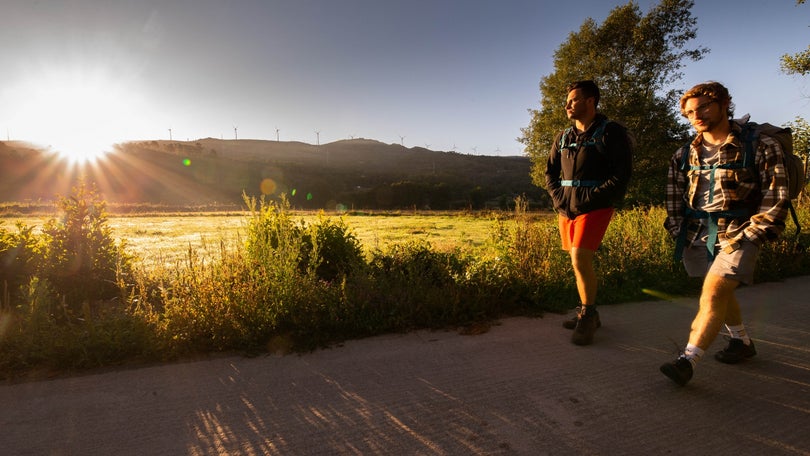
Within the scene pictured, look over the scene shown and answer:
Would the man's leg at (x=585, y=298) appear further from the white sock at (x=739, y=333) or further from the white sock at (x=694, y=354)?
the white sock at (x=739, y=333)

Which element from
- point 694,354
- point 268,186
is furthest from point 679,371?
point 268,186

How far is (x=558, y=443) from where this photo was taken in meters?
2.37

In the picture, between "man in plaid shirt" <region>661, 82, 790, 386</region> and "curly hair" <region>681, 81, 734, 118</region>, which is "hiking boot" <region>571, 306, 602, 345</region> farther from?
"curly hair" <region>681, 81, 734, 118</region>

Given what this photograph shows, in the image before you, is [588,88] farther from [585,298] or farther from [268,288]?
[268,288]

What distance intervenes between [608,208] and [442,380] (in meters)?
2.19

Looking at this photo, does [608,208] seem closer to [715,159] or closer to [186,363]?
[715,159]

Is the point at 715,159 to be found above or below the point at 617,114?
below

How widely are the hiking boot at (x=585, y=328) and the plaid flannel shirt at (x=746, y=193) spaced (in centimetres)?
103

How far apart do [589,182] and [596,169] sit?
143mm

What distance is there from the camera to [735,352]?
3418mm

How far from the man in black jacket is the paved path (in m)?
0.53

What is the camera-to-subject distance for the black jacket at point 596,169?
3803mm

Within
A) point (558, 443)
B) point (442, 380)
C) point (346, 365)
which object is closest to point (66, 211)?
point (346, 365)

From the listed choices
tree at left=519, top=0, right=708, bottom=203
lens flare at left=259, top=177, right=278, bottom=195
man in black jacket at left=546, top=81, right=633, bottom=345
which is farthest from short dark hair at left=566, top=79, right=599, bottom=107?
lens flare at left=259, top=177, right=278, bottom=195
